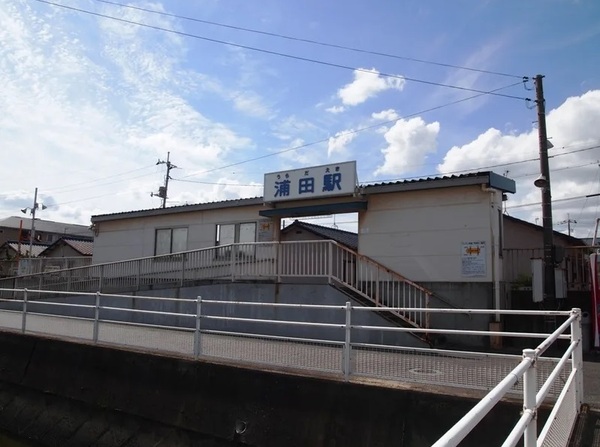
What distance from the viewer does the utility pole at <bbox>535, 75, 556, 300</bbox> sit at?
Answer: 1204 centimetres

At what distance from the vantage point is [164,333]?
9.05m

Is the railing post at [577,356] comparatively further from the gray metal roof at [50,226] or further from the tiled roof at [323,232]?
the gray metal roof at [50,226]

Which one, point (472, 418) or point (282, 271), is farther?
point (282, 271)

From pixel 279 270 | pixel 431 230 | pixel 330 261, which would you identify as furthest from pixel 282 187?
pixel 431 230

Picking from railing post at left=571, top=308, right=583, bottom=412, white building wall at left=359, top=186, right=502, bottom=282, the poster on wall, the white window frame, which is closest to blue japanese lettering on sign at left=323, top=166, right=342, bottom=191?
white building wall at left=359, top=186, right=502, bottom=282

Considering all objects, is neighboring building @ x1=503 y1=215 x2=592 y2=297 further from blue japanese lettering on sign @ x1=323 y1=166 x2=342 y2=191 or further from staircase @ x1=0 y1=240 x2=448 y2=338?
blue japanese lettering on sign @ x1=323 y1=166 x2=342 y2=191

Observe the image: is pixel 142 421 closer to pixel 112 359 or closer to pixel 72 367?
pixel 112 359

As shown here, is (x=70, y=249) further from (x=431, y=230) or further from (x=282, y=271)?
(x=431, y=230)

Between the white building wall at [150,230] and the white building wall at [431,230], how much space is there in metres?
4.42

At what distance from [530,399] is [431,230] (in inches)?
397

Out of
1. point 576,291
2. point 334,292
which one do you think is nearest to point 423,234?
point 334,292

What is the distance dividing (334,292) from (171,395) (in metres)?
5.19

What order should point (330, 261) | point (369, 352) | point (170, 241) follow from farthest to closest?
1. point (170, 241)
2. point (330, 261)
3. point (369, 352)

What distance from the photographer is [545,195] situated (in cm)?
1274
